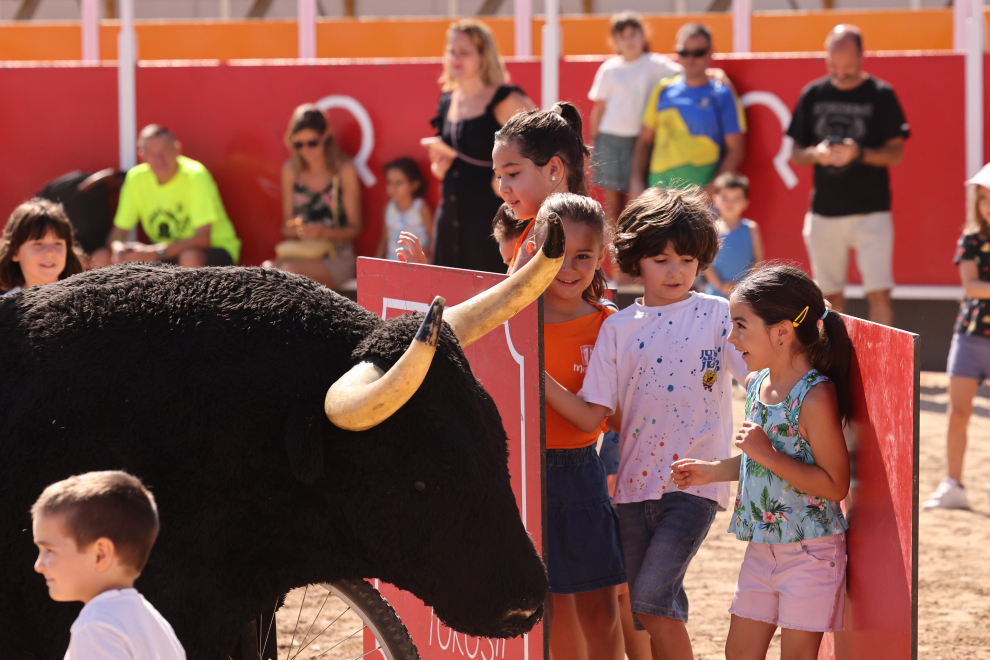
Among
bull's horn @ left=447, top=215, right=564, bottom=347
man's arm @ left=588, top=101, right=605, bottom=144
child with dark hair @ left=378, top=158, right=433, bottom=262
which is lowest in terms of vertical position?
bull's horn @ left=447, top=215, right=564, bottom=347

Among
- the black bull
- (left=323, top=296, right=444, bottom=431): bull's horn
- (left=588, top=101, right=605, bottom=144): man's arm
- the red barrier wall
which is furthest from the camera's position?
the red barrier wall

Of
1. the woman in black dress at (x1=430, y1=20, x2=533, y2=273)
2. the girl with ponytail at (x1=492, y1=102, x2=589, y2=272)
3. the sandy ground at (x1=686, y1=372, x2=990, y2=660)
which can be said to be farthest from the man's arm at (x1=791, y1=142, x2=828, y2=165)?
the girl with ponytail at (x1=492, y1=102, x2=589, y2=272)

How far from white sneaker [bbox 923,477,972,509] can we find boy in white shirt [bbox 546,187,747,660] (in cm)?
312

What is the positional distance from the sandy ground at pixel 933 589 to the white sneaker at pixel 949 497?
6cm

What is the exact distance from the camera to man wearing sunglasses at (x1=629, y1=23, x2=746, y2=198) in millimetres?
8203

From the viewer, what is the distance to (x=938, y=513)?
18.5 feet

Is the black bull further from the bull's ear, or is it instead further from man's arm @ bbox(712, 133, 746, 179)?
man's arm @ bbox(712, 133, 746, 179)

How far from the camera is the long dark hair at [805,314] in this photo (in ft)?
9.18

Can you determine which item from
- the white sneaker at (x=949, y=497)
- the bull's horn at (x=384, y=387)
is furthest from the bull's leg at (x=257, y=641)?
the white sneaker at (x=949, y=497)

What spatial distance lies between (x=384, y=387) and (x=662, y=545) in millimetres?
1099

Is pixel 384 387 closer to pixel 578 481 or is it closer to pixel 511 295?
pixel 511 295

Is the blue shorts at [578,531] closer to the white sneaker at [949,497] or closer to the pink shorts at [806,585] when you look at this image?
the pink shorts at [806,585]

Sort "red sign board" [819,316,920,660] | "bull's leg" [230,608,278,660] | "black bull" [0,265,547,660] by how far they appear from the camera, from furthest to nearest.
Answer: "bull's leg" [230,608,278,660] → "red sign board" [819,316,920,660] → "black bull" [0,265,547,660]

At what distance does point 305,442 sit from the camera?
2.22 metres
